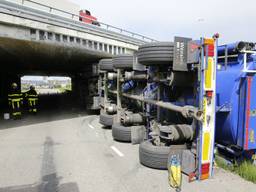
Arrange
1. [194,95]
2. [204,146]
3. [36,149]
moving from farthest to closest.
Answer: [36,149] → [194,95] → [204,146]

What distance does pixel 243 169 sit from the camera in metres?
3.96

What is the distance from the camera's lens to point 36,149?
18.9 feet

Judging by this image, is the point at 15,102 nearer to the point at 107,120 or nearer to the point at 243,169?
the point at 107,120

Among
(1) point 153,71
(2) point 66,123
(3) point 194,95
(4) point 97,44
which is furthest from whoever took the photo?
(4) point 97,44

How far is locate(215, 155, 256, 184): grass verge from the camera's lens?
3785 millimetres

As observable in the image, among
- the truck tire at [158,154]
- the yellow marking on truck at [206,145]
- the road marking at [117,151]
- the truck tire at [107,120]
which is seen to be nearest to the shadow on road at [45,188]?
the truck tire at [158,154]

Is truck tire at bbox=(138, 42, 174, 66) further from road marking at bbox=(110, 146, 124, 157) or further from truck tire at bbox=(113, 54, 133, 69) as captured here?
road marking at bbox=(110, 146, 124, 157)

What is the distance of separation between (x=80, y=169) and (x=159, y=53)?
2583 mm

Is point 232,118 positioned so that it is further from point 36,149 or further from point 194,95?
point 36,149

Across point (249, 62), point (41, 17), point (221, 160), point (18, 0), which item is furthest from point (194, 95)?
point (18, 0)

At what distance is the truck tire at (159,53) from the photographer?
13.1 ft

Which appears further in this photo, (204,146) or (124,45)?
(124,45)

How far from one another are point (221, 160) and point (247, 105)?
4.02 ft

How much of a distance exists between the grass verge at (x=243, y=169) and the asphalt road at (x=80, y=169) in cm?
13
